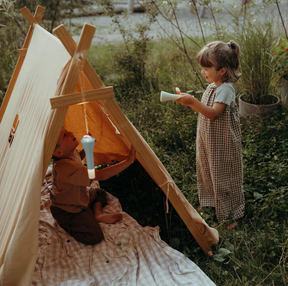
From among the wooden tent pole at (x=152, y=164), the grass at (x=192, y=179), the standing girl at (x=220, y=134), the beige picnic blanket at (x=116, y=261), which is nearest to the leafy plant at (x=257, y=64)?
the grass at (x=192, y=179)

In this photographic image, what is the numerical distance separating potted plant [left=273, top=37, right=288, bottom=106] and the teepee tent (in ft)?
7.45

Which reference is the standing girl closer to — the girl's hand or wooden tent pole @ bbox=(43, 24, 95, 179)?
the girl's hand

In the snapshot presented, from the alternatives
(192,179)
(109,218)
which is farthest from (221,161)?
(109,218)

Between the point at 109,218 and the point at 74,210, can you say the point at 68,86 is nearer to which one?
the point at 74,210

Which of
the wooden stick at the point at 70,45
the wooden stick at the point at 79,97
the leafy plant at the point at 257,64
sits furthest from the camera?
the leafy plant at the point at 257,64

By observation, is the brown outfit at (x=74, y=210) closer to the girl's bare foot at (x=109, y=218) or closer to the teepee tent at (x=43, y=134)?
the girl's bare foot at (x=109, y=218)

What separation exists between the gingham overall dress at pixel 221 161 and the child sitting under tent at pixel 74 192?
69 cm

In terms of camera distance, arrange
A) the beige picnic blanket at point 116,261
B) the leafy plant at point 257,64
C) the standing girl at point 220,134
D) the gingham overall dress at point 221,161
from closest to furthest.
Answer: the beige picnic blanket at point 116,261 → the standing girl at point 220,134 → the gingham overall dress at point 221,161 → the leafy plant at point 257,64

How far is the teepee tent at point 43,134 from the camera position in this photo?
2.13 m

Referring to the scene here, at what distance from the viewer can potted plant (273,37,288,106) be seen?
449cm

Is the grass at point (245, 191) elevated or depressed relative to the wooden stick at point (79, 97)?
depressed

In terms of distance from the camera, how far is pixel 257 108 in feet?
14.6

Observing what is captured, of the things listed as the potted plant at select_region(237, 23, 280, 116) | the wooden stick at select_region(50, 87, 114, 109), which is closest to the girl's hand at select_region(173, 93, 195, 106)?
the wooden stick at select_region(50, 87, 114, 109)

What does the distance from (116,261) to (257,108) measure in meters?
2.64
